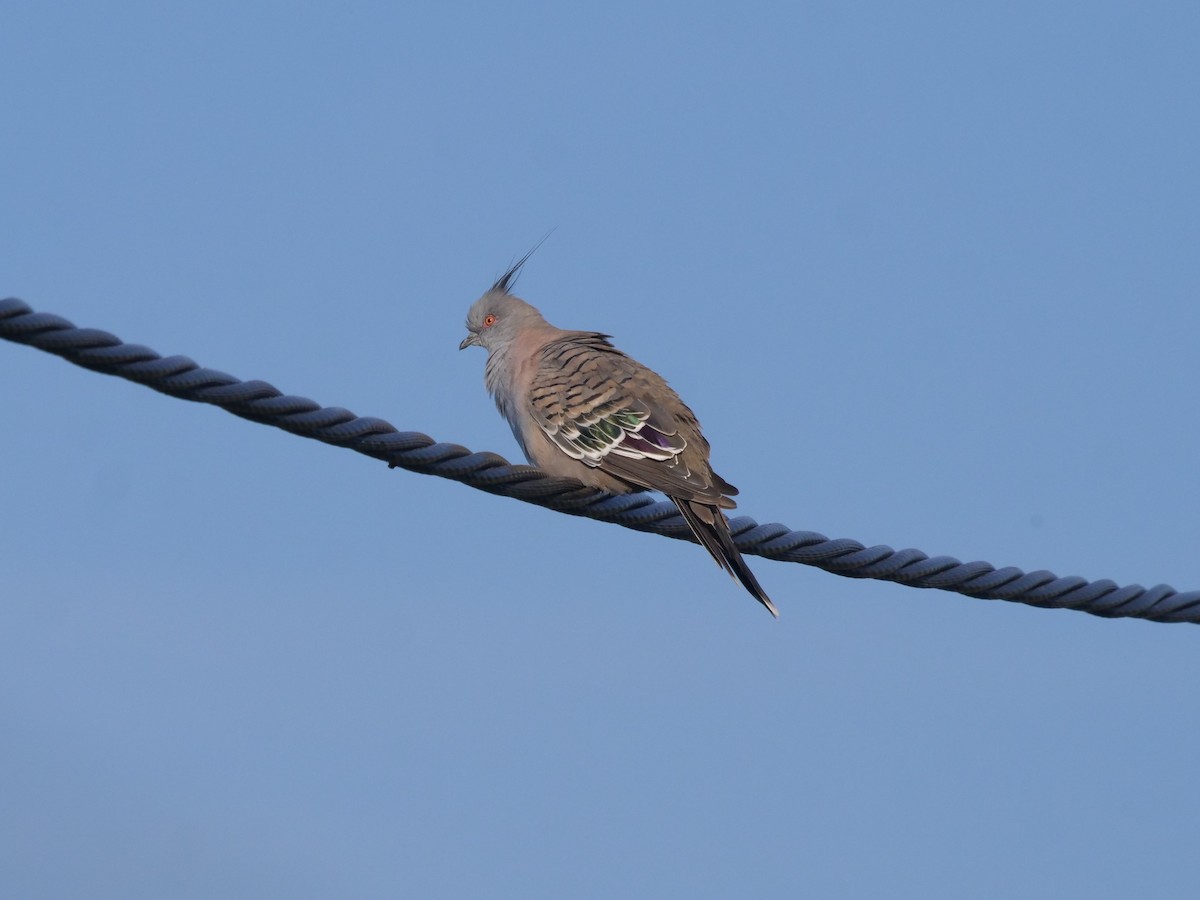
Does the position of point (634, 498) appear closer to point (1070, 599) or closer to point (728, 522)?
point (728, 522)

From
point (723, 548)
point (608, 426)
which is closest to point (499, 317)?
point (608, 426)

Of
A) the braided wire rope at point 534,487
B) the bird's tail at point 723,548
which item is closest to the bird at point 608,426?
the bird's tail at point 723,548

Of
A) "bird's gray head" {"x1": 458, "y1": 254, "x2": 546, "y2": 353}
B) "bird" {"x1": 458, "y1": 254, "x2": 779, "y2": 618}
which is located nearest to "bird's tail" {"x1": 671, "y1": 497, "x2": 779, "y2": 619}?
"bird" {"x1": 458, "y1": 254, "x2": 779, "y2": 618}

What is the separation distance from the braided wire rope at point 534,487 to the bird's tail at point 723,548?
70 millimetres

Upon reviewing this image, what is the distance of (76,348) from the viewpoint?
360 centimetres

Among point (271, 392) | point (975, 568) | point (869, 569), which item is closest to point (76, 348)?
point (271, 392)

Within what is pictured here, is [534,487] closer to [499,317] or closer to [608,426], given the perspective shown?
[608,426]

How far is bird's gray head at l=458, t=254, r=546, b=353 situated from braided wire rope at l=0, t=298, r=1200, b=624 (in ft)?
10.8

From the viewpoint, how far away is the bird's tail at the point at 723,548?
19.1 ft

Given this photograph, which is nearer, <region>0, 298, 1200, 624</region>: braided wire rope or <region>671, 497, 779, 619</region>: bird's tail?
<region>0, 298, 1200, 624</region>: braided wire rope

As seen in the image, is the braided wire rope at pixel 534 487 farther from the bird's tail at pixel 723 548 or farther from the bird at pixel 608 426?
the bird at pixel 608 426

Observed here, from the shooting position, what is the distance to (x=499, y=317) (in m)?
9.26

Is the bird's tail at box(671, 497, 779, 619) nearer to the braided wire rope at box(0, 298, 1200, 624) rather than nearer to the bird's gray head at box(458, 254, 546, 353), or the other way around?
the braided wire rope at box(0, 298, 1200, 624)

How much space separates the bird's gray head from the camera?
8992 millimetres
